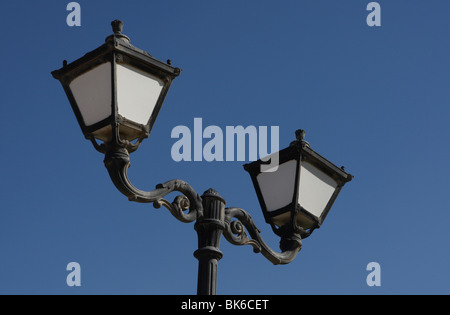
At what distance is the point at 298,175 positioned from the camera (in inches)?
221

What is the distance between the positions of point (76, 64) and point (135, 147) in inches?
26.3

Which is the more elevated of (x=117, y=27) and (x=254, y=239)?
(x=117, y=27)

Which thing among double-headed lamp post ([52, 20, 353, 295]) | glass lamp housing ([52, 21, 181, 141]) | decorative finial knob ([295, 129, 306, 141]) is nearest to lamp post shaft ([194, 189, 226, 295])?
double-headed lamp post ([52, 20, 353, 295])

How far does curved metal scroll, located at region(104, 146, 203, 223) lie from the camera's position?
4.68 meters

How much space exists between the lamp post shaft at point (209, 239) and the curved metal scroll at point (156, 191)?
7cm

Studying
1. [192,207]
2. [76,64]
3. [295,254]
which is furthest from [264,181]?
[76,64]

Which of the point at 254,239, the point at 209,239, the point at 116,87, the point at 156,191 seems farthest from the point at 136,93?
the point at 254,239

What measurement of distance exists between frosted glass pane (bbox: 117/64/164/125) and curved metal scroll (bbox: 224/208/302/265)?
0.90 metres

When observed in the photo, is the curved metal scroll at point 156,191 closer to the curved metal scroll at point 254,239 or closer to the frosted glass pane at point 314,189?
the curved metal scroll at point 254,239

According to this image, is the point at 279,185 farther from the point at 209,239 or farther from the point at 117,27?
the point at 117,27

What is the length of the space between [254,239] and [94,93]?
5.05 ft

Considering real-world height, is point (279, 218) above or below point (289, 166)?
below
